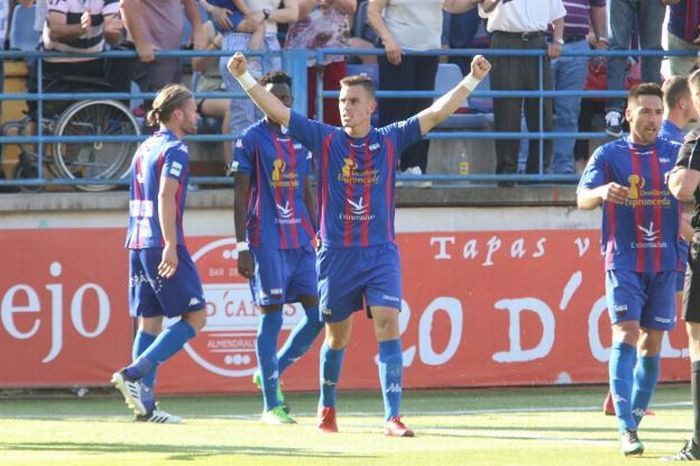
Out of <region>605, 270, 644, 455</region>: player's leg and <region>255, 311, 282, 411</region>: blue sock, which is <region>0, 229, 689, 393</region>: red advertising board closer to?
<region>255, 311, 282, 411</region>: blue sock

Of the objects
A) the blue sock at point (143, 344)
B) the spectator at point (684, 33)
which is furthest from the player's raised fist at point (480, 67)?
the spectator at point (684, 33)

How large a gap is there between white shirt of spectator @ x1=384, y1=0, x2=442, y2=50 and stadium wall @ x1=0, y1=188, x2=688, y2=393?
132 cm

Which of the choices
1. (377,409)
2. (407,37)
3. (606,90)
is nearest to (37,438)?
(377,409)

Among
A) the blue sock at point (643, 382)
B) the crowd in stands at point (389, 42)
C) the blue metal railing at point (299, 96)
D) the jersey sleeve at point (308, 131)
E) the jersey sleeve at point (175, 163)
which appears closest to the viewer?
the blue sock at point (643, 382)

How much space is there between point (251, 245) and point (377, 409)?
6.74ft

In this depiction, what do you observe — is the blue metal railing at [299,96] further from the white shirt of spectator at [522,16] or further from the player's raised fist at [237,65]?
the player's raised fist at [237,65]

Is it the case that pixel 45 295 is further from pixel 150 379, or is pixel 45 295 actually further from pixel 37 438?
pixel 37 438

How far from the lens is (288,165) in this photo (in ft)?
39.1

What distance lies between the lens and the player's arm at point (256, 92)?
1024 centimetres

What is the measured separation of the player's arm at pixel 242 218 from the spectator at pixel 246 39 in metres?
2.69

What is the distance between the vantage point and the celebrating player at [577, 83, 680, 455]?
10023 millimetres

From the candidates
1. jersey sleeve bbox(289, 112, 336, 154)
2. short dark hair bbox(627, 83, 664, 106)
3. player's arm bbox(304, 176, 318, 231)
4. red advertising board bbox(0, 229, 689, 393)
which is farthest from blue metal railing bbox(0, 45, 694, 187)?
short dark hair bbox(627, 83, 664, 106)

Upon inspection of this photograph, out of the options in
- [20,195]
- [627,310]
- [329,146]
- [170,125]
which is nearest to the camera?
[627,310]

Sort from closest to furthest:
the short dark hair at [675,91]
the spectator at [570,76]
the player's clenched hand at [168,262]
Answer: the short dark hair at [675,91] → the player's clenched hand at [168,262] → the spectator at [570,76]
